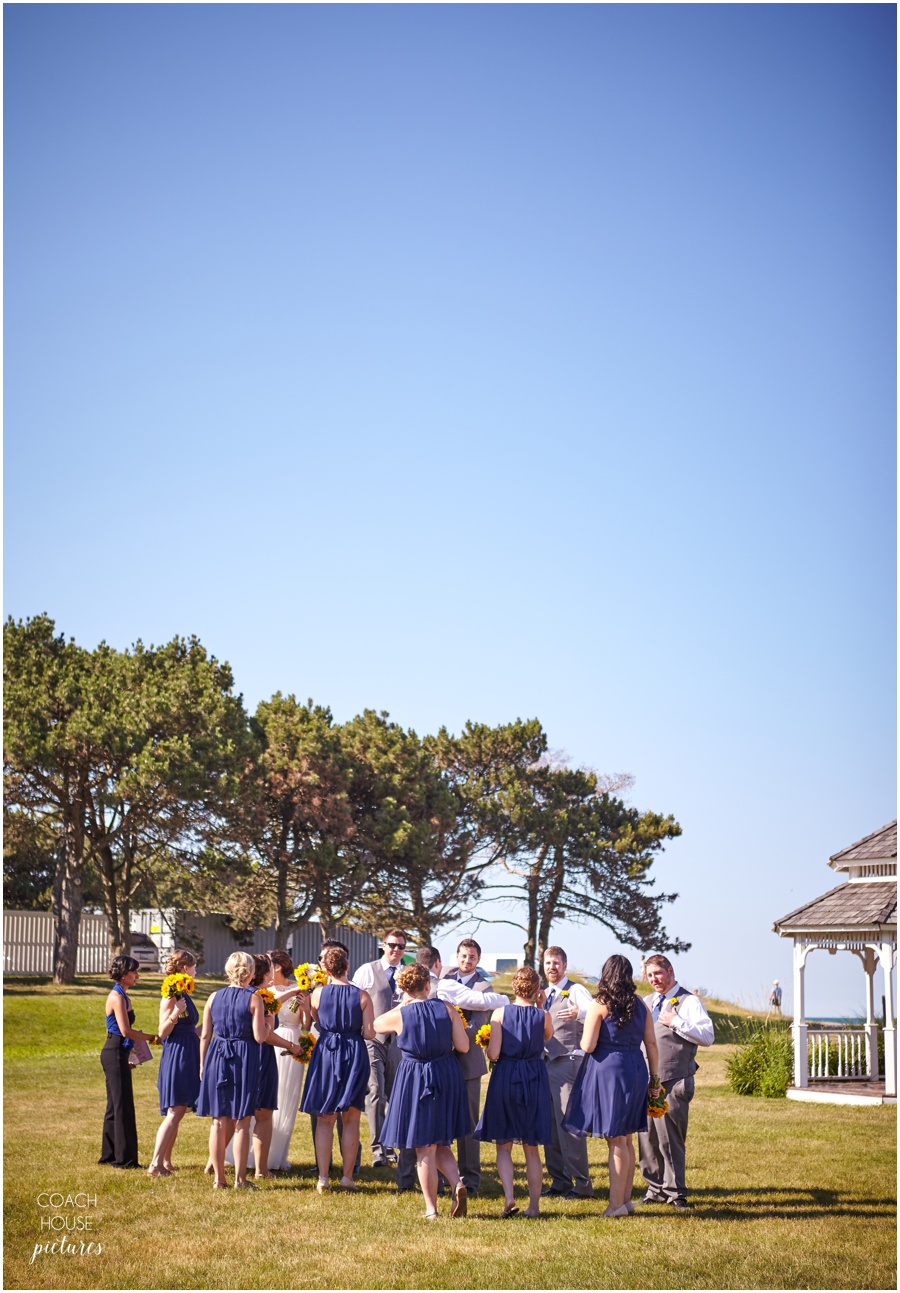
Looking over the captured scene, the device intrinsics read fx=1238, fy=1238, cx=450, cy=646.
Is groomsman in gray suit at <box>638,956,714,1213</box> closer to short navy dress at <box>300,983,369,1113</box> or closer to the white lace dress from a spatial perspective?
short navy dress at <box>300,983,369,1113</box>

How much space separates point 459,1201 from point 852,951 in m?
15.2


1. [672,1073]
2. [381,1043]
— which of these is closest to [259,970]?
[381,1043]

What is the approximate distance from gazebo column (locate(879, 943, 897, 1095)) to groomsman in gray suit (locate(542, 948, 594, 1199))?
10.4 meters

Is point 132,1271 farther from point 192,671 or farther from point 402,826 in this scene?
point 402,826

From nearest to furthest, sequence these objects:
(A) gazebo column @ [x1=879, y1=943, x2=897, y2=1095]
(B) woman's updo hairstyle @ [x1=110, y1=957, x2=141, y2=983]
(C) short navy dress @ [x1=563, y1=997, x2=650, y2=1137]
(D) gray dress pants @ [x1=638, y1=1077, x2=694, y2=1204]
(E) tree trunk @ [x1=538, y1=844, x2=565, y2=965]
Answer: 1. (C) short navy dress @ [x1=563, y1=997, x2=650, y2=1137]
2. (D) gray dress pants @ [x1=638, y1=1077, x2=694, y2=1204]
3. (B) woman's updo hairstyle @ [x1=110, y1=957, x2=141, y2=983]
4. (A) gazebo column @ [x1=879, y1=943, x2=897, y2=1095]
5. (E) tree trunk @ [x1=538, y1=844, x2=565, y2=965]

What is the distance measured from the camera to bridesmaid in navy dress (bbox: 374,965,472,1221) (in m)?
9.60

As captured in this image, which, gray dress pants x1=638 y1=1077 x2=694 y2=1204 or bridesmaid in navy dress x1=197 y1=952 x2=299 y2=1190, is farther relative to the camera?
bridesmaid in navy dress x1=197 y1=952 x2=299 y2=1190

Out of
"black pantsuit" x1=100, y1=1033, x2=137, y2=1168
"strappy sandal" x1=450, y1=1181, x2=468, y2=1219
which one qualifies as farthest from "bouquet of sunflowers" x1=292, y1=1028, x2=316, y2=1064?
"strappy sandal" x1=450, y1=1181, x2=468, y2=1219

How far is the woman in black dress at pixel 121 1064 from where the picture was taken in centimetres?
1141

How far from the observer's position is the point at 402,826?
133ft

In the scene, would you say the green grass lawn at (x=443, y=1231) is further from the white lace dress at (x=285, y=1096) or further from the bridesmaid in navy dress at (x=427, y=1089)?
the bridesmaid in navy dress at (x=427, y=1089)

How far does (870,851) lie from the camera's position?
2333 cm


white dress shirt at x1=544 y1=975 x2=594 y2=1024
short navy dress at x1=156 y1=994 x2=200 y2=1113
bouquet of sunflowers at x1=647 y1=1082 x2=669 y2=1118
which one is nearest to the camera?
bouquet of sunflowers at x1=647 y1=1082 x2=669 y2=1118

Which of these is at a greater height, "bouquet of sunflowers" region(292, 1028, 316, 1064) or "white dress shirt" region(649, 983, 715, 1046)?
"white dress shirt" region(649, 983, 715, 1046)
